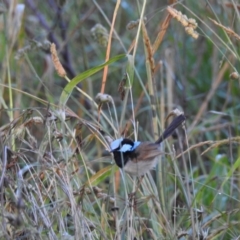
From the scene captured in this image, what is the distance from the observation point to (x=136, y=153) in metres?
2.41

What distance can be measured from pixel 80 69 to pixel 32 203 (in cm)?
285

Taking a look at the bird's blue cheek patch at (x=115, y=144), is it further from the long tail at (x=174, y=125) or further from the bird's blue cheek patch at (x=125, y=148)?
the long tail at (x=174, y=125)

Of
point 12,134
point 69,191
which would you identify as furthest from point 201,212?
point 12,134

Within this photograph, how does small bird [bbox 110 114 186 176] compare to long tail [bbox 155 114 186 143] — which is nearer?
small bird [bbox 110 114 186 176]

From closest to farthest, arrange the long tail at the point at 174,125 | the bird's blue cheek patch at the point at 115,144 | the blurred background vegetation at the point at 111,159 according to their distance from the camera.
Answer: the blurred background vegetation at the point at 111,159 → the bird's blue cheek patch at the point at 115,144 → the long tail at the point at 174,125

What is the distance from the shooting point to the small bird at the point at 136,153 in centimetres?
228

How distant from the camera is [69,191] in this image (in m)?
2.02

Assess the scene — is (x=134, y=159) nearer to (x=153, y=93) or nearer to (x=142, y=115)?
(x=153, y=93)

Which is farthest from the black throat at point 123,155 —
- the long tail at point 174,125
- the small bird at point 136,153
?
the long tail at point 174,125

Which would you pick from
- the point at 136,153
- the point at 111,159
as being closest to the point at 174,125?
the point at 136,153

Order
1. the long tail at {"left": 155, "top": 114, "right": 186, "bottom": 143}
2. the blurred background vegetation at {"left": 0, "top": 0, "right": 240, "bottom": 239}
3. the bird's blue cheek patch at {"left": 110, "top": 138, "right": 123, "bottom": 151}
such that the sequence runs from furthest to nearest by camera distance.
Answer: the long tail at {"left": 155, "top": 114, "right": 186, "bottom": 143}, the bird's blue cheek patch at {"left": 110, "top": 138, "right": 123, "bottom": 151}, the blurred background vegetation at {"left": 0, "top": 0, "right": 240, "bottom": 239}

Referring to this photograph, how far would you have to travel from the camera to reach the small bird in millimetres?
2281

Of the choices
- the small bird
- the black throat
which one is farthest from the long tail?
the black throat

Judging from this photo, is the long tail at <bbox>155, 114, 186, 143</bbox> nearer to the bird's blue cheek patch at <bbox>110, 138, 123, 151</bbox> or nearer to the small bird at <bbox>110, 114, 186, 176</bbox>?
the small bird at <bbox>110, 114, 186, 176</bbox>
